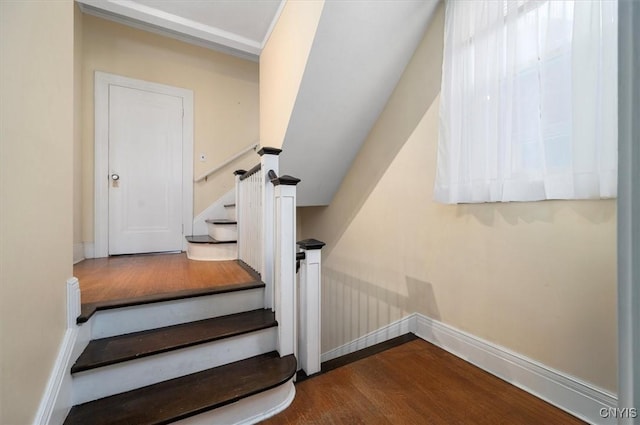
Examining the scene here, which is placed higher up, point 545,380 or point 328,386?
point 545,380

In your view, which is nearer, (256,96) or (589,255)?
(589,255)

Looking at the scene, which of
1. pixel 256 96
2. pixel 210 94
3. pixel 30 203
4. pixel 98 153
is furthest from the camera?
pixel 256 96

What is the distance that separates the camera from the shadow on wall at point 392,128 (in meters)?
1.95

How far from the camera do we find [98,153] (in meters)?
2.96

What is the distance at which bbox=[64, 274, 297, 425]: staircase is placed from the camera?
121 cm

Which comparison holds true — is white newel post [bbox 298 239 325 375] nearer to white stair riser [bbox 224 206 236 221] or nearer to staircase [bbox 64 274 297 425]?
staircase [bbox 64 274 297 425]

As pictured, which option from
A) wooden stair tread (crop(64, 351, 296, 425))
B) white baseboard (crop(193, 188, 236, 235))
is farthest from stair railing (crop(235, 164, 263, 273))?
white baseboard (crop(193, 188, 236, 235))

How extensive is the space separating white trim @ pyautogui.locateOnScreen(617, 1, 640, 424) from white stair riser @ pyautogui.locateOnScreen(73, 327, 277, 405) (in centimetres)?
157

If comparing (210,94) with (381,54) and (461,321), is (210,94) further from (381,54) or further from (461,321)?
(461,321)

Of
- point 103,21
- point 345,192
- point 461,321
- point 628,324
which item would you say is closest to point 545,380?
point 461,321

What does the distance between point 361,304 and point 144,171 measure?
9.61 feet

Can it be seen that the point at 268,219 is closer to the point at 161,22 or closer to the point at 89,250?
the point at 161,22

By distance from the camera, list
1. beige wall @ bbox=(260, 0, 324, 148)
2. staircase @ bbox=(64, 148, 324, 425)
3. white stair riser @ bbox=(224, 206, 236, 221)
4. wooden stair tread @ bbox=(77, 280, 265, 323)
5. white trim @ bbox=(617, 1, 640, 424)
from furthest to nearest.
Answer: white stair riser @ bbox=(224, 206, 236, 221), beige wall @ bbox=(260, 0, 324, 148), wooden stair tread @ bbox=(77, 280, 265, 323), staircase @ bbox=(64, 148, 324, 425), white trim @ bbox=(617, 1, 640, 424)

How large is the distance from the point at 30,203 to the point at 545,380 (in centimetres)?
237
